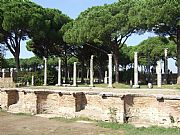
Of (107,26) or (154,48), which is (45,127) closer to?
(107,26)

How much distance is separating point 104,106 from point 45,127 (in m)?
2.32

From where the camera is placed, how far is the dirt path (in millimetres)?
10621

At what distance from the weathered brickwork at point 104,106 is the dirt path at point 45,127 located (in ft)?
3.13

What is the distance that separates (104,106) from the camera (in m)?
12.7

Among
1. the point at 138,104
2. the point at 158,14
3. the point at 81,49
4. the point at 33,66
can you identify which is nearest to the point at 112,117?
the point at 138,104

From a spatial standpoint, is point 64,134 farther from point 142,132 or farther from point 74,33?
point 74,33

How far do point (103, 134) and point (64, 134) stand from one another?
1.13 meters

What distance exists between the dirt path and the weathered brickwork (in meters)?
0.95

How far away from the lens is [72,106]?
→ 545 inches

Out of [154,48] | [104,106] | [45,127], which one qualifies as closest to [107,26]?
[154,48]

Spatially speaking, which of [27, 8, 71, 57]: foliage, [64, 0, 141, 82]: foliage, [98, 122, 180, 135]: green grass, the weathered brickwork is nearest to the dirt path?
[98, 122, 180, 135]: green grass

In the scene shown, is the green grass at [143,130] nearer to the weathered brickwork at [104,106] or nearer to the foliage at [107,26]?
the weathered brickwork at [104,106]

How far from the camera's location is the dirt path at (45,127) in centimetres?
1062

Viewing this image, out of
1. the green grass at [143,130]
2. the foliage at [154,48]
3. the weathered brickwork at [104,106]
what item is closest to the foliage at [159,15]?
the foliage at [154,48]
